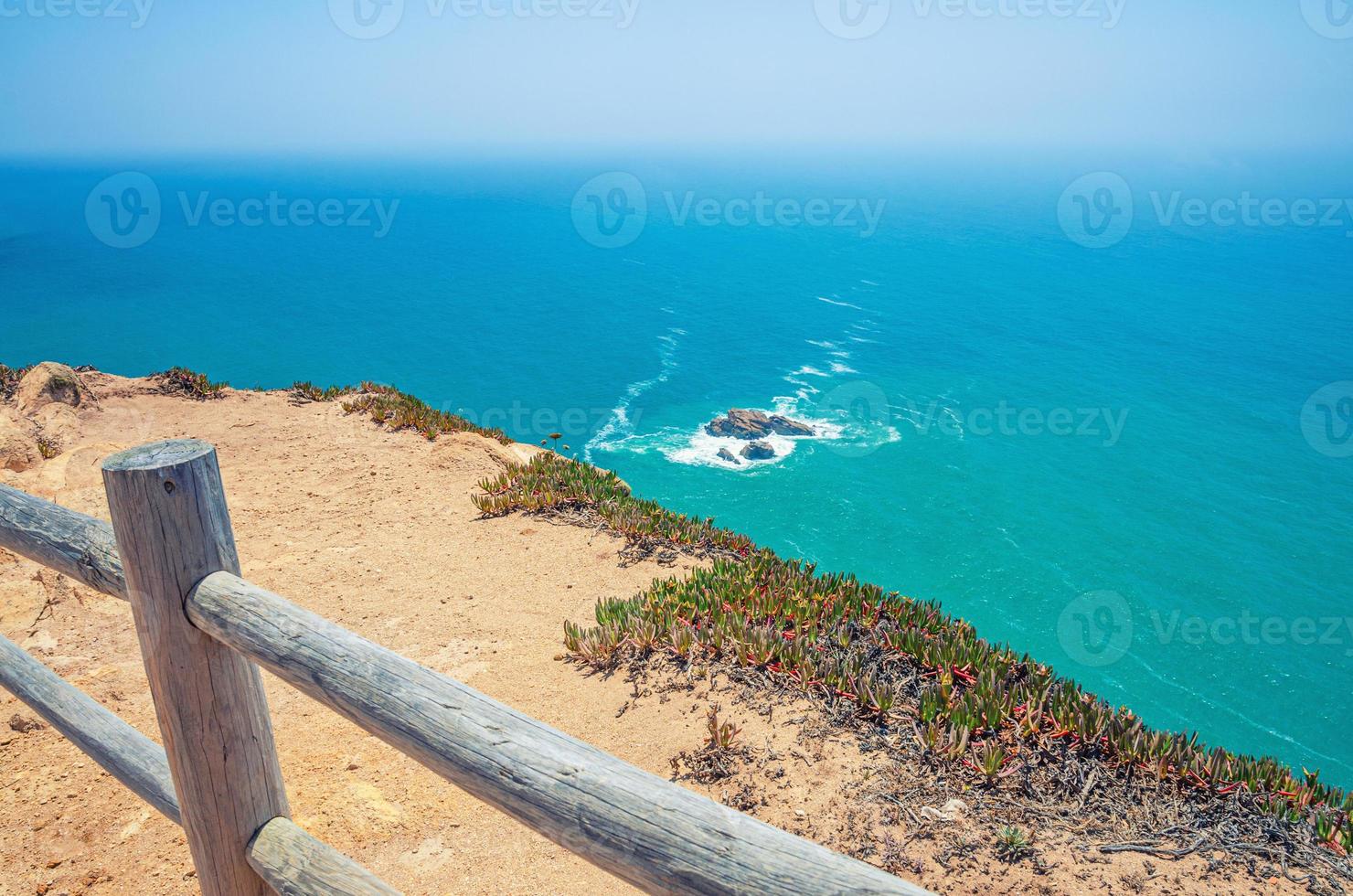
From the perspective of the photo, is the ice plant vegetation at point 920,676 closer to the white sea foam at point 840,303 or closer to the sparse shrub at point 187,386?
the sparse shrub at point 187,386

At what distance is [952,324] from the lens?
80.0 metres

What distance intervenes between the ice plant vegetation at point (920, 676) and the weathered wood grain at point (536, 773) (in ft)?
15.0

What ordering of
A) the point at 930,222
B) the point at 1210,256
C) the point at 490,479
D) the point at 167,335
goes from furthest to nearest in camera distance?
the point at 930,222 → the point at 1210,256 → the point at 167,335 → the point at 490,479

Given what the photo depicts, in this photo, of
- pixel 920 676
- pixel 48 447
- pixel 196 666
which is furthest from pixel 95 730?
pixel 48 447

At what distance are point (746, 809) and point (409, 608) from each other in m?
4.78

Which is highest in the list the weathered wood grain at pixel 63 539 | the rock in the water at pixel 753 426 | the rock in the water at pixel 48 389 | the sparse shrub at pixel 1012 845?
the weathered wood grain at pixel 63 539

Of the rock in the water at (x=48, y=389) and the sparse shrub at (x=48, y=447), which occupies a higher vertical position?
the rock in the water at (x=48, y=389)

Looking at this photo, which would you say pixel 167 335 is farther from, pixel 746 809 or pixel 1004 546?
pixel 746 809

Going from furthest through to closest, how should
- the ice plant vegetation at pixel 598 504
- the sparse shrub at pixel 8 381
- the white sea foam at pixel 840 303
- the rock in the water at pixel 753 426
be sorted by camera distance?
1. the white sea foam at pixel 840 303
2. the rock in the water at pixel 753 426
3. the sparse shrub at pixel 8 381
4. the ice plant vegetation at pixel 598 504

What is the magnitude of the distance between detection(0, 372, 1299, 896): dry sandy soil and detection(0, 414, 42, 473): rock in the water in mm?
404

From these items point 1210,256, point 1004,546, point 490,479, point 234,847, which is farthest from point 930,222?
point 234,847

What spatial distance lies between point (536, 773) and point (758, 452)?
1892 inches

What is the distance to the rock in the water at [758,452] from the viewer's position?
1939 inches

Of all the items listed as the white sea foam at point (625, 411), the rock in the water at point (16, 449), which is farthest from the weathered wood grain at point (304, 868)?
the white sea foam at point (625, 411)
